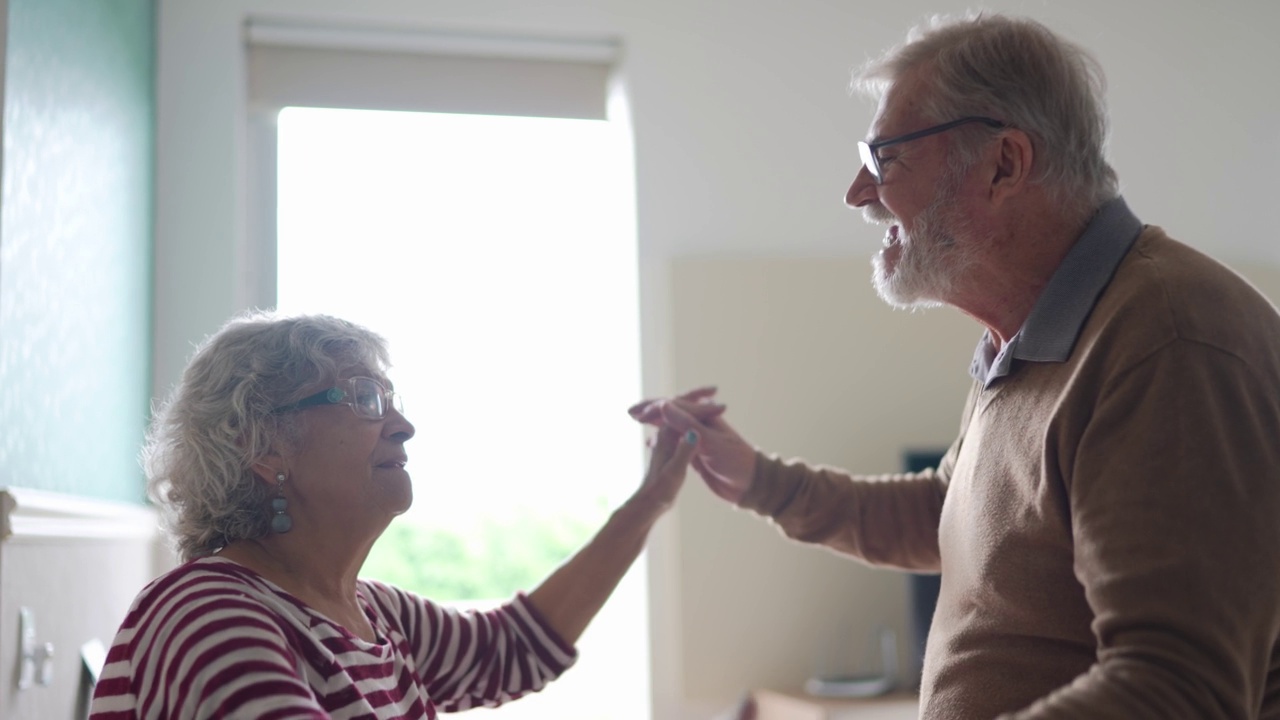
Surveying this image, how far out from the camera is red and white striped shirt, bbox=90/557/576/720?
3.80 feet

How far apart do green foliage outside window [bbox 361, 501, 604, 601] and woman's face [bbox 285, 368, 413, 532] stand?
2.19 metres

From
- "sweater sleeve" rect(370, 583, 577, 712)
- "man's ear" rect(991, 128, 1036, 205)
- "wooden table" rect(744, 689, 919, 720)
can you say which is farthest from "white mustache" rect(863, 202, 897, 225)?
"wooden table" rect(744, 689, 919, 720)

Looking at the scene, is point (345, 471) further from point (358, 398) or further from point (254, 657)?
point (254, 657)

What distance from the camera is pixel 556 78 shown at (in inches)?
153

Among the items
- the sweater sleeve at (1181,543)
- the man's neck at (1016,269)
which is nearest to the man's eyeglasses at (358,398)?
the man's neck at (1016,269)

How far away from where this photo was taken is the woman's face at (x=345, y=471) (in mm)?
1550

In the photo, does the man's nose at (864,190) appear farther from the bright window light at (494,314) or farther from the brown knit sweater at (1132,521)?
the bright window light at (494,314)

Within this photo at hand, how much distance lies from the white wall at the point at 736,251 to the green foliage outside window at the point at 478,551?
0.42m

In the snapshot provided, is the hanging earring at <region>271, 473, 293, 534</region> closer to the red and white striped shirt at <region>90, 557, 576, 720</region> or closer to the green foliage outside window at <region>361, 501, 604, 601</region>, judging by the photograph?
the red and white striped shirt at <region>90, 557, 576, 720</region>

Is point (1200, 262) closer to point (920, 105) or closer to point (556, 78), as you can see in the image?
point (920, 105)

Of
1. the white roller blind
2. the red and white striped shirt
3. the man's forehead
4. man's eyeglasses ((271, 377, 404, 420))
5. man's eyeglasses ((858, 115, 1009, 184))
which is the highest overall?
the white roller blind

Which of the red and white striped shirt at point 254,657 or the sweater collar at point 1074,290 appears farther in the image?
the sweater collar at point 1074,290

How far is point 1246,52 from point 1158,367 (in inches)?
157

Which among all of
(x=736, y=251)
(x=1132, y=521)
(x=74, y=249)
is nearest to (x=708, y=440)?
(x=1132, y=521)
